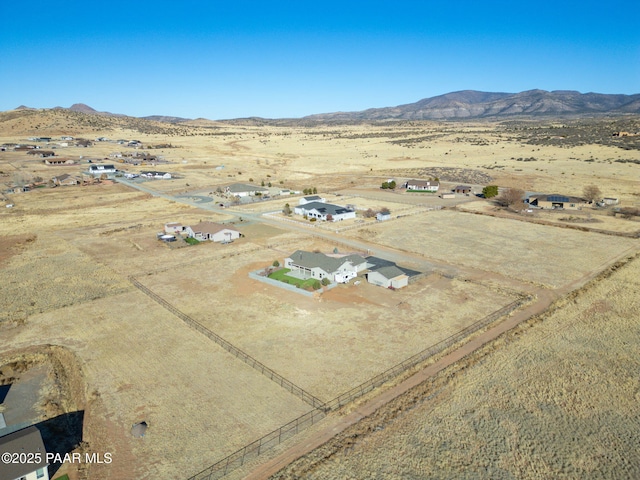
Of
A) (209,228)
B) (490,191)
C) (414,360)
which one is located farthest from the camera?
(490,191)

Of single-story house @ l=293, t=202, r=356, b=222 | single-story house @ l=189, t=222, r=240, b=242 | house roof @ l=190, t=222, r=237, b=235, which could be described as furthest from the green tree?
house roof @ l=190, t=222, r=237, b=235

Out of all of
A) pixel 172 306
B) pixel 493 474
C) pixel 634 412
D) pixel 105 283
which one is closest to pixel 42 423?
pixel 172 306

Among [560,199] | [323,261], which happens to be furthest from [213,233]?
[560,199]

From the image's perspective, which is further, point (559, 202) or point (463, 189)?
point (463, 189)

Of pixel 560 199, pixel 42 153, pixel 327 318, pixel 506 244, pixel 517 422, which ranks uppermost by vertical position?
pixel 42 153

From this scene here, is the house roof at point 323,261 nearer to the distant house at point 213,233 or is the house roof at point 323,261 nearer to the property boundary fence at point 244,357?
the property boundary fence at point 244,357

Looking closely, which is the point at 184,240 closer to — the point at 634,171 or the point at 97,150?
the point at 634,171

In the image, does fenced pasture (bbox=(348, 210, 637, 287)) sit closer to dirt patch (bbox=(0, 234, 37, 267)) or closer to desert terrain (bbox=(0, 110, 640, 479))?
desert terrain (bbox=(0, 110, 640, 479))

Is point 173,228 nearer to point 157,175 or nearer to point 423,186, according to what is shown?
point 423,186

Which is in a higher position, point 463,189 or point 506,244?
point 463,189
